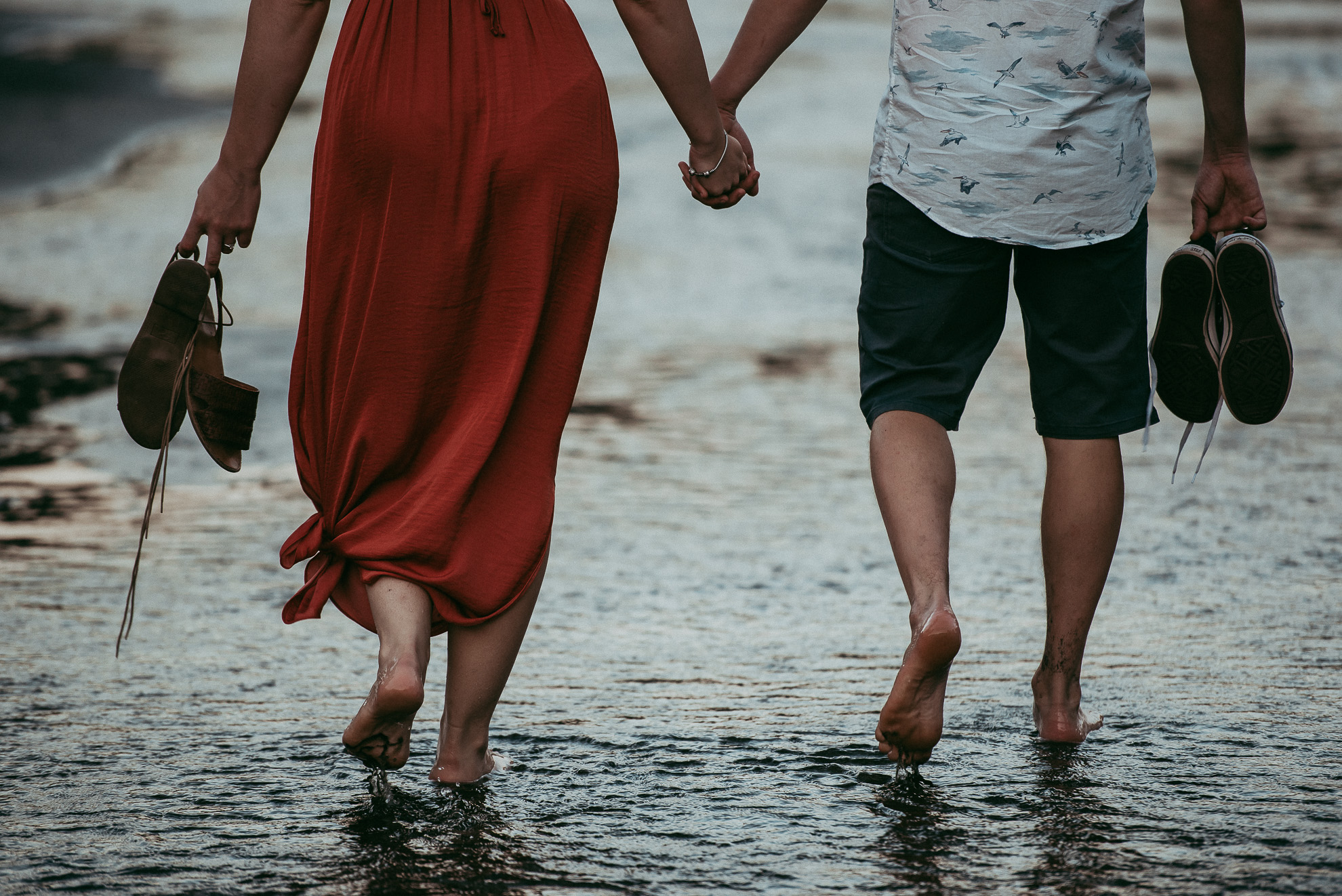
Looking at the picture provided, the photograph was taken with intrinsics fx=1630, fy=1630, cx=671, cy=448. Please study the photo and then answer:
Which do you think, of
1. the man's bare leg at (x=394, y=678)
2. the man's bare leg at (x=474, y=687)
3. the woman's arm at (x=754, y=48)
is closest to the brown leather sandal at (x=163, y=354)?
the man's bare leg at (x=394, y=678)

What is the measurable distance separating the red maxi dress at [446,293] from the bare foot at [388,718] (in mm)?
226

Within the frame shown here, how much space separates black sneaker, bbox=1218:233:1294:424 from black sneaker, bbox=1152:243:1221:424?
39mm

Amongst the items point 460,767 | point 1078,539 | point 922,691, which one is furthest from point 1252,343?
point 460,767

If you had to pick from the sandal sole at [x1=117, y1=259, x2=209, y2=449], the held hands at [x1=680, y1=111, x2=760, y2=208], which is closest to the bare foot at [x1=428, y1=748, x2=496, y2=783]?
the sandal sole at [x1=117, y1=259, x2=209, y2=449]

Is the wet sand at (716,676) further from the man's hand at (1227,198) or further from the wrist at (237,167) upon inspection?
the wrist at (237,167)

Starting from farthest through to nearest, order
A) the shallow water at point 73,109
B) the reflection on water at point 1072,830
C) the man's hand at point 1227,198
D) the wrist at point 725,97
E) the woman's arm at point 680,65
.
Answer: the shallow water at point 73,109 < the wrist at point 725,97 < the man's hand at point 1227,198 < the woman's arm at point 680,65 < the reflection on water at point 1072,830

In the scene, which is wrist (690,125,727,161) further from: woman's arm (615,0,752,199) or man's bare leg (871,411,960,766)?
man's bare leg (871,411,960,766)

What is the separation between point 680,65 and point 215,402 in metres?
1.04

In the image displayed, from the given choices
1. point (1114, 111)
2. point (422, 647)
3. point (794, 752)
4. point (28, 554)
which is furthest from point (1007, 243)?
point (28, 554)

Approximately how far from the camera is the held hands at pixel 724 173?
128 inches

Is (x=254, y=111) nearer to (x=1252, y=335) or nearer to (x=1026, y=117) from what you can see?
(x=1026, y=117)

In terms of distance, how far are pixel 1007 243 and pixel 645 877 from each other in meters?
1.33

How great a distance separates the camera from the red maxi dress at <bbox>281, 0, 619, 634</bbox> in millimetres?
2752

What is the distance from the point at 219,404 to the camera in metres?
2.98
